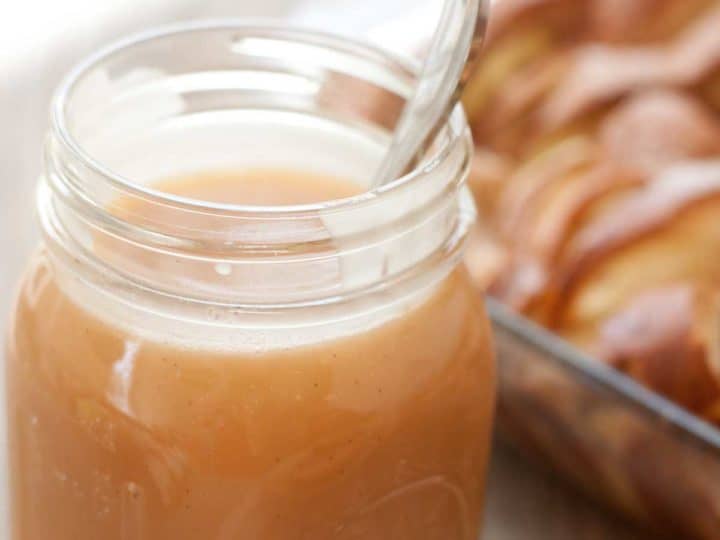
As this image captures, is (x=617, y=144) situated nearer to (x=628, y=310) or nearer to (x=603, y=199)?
(x=603, y=199)

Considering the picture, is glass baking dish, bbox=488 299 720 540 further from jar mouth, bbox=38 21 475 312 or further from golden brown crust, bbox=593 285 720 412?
jar mouth, bbox=38 21 475 312

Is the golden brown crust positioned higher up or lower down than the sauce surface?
lower down

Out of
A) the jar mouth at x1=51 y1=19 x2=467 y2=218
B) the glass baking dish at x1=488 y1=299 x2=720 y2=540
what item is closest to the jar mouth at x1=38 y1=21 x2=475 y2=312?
the jar mouth at x1=51 y1=19 x2=467 y2=218

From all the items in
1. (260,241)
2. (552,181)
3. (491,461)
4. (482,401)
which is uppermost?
(260,241)

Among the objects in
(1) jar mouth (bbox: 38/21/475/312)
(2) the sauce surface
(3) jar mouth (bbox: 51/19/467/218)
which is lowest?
(2) the sauce surface

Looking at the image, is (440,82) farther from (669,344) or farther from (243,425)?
(669,344)

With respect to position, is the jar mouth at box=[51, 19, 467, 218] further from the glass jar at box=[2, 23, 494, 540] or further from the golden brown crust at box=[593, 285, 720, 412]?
the golden brown crust at box=[593, 285, 720, 412]

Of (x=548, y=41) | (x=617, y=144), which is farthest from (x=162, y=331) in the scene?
(x=548, y=41)

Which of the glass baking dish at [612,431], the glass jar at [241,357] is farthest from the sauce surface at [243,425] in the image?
the glass baking dish at [612,431]

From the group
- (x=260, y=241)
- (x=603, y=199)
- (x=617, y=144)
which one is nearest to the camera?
(x=260, y=241)

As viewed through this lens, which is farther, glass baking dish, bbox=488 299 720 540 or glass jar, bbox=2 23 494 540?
glass baking dish, bbox=488 299 720 540
